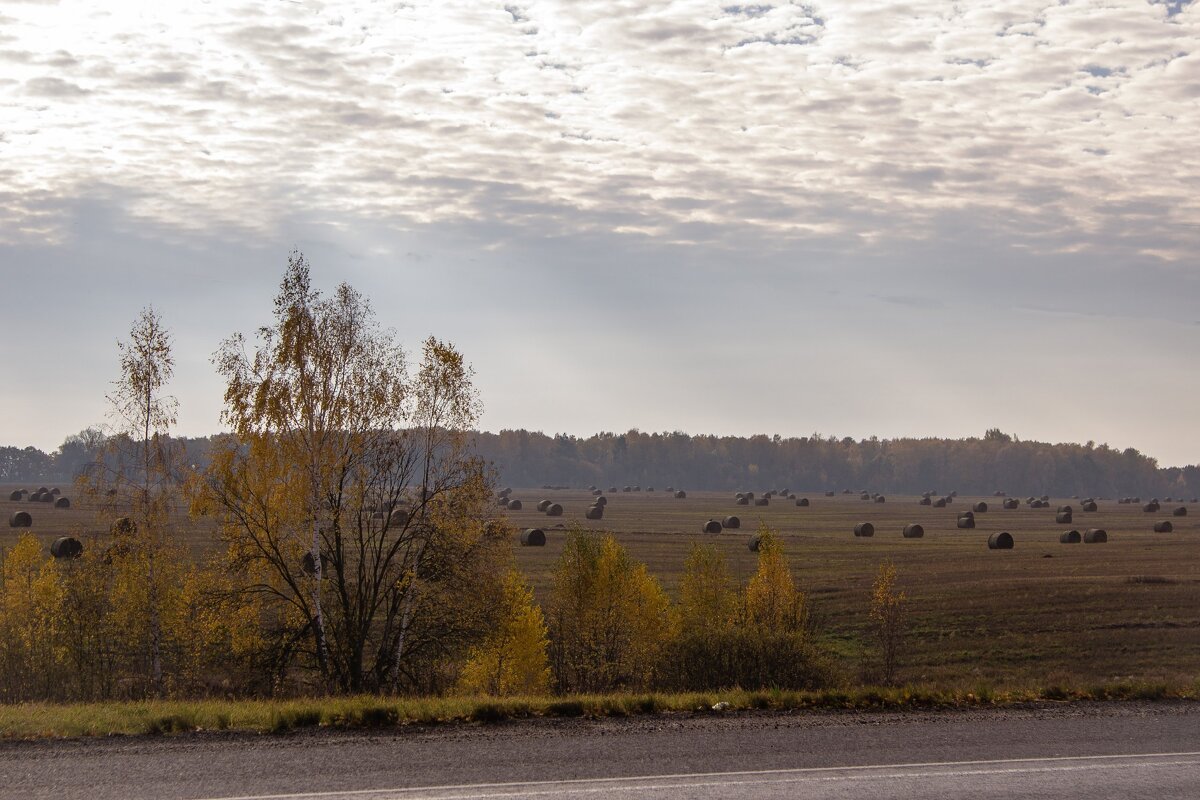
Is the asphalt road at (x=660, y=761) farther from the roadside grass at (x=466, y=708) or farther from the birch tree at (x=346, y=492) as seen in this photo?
the birch tree at (x=346, y=492)

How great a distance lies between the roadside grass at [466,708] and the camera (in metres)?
12.9

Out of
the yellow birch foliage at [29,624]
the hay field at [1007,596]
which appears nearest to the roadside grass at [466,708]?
the hay field at [1007,596]

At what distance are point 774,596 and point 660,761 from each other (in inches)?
1117

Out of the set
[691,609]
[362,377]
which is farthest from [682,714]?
[691,609]

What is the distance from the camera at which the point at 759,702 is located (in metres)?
14.7

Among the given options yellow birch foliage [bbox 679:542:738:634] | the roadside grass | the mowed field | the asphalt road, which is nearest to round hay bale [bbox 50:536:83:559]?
the mowed field

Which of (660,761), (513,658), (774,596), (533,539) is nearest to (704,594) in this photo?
(774,596)

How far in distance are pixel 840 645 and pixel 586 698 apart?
23448 mm

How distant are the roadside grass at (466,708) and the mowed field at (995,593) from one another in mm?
922

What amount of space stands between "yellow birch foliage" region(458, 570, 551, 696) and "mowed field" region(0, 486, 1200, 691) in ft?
9.56

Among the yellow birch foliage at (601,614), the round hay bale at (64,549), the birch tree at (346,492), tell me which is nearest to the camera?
the birch tree at (346,492)

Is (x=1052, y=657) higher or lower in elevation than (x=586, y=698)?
lower

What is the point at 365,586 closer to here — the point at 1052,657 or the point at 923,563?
the point at 1052,657

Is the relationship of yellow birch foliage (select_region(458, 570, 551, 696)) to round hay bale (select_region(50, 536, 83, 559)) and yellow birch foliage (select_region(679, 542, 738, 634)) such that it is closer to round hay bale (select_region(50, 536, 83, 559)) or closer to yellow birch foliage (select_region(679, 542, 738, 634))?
yellow birch foliage (select_region(679, 542, 738, 634))
